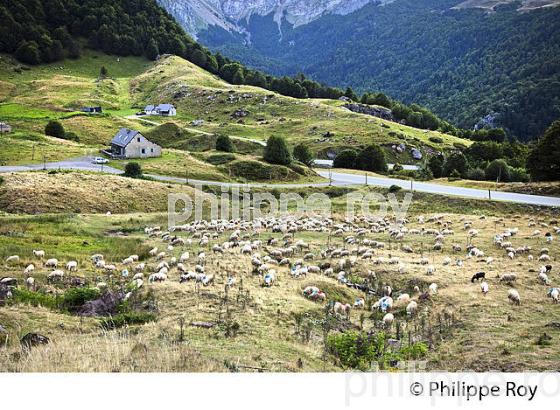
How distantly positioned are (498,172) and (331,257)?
175ft

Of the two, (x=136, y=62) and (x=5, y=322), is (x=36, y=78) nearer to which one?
(x=136, y=62)

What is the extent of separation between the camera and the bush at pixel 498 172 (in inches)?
2938

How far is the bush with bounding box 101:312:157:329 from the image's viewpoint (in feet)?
55.5

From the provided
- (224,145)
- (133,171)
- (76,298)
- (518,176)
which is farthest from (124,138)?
(76,298)

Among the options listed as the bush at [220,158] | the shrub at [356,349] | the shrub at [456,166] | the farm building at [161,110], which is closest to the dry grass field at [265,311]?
the shrub at [356,349]

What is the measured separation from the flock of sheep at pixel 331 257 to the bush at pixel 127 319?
393 cm

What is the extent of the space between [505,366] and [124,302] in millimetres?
13117

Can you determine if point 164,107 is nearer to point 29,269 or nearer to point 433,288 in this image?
point 29,269

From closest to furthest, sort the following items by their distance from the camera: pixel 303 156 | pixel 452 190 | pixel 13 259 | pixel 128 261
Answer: pixel 13 259 → pixel 128 261 → pixel 452 190 → pixel 303 156

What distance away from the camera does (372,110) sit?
147125 millimetres

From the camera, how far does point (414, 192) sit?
5775 centimetres

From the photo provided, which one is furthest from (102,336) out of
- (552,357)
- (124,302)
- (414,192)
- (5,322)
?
(414,192)

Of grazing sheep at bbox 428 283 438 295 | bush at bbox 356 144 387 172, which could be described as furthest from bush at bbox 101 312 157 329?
bush at bbox 356 144 387 172

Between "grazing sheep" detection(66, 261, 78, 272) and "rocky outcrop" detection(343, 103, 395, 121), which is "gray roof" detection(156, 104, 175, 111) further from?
"grazing sheep" detection(66, 261, 78, 272)
